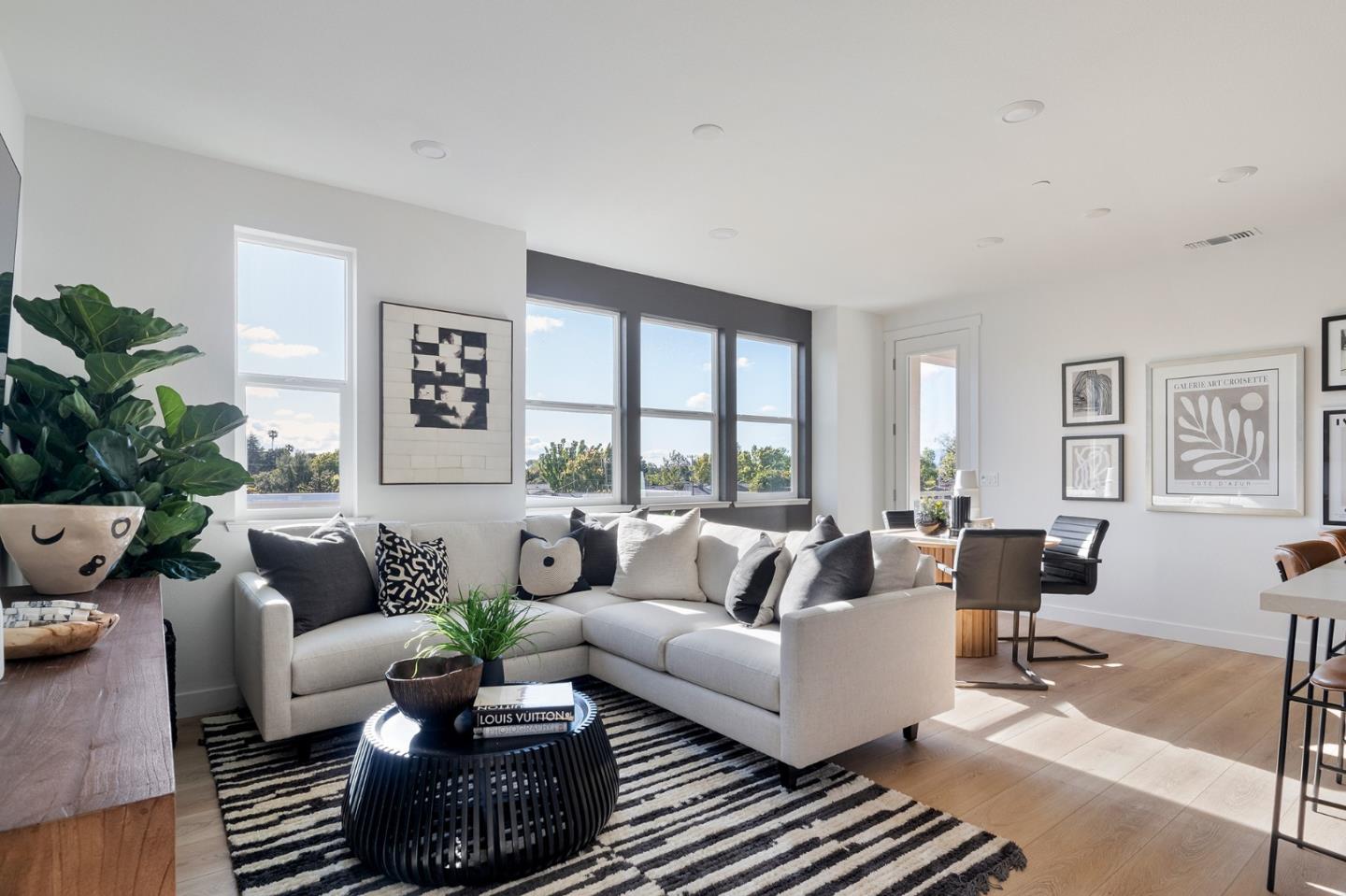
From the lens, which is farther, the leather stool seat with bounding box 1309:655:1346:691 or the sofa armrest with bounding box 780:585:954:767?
the sofa armrest with bounding box 780:585:954:767

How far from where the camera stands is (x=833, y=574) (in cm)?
282

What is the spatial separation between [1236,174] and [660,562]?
11.0 feet

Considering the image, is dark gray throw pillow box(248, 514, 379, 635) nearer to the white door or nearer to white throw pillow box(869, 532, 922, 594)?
white throw pillow box(869, 532, 922, 594)

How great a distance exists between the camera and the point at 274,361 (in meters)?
3.71

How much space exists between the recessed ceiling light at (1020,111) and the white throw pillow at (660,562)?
2.30 metres

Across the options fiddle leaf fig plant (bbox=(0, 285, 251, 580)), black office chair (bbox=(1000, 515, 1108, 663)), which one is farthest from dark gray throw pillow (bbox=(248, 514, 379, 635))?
black office chair (bbox=(1000, 515, 1108, 663))

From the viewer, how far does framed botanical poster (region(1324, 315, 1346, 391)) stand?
4.18 metres

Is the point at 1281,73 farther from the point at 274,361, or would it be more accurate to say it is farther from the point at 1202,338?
the point at 274,361

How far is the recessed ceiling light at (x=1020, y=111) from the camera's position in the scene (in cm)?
284

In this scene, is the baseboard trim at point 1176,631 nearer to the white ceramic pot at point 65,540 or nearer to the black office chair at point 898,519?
the black office chair at point 898,519

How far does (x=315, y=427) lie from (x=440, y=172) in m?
1.46

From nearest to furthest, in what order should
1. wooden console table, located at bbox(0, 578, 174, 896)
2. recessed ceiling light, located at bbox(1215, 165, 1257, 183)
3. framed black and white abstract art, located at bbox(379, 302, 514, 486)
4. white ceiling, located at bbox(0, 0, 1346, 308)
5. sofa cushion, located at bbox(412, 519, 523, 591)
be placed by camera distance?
wooden console table, located at bbox(0, 578, 174, 896)
white ceiling, located at bbox(0, 0, 1346, 308)
recessed ceiling light, located at bbox(1215, 165, 1257, 183)
sofa cushion, located at bbox(412, 519, 523, 591)
framed black and white abstract art, located at bbox(379, 302, 514, 486)

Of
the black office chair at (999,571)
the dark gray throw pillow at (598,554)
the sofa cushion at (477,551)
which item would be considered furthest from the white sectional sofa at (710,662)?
the black office chair at (999,571)

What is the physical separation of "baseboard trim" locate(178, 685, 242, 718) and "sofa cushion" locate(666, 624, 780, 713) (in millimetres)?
2110
